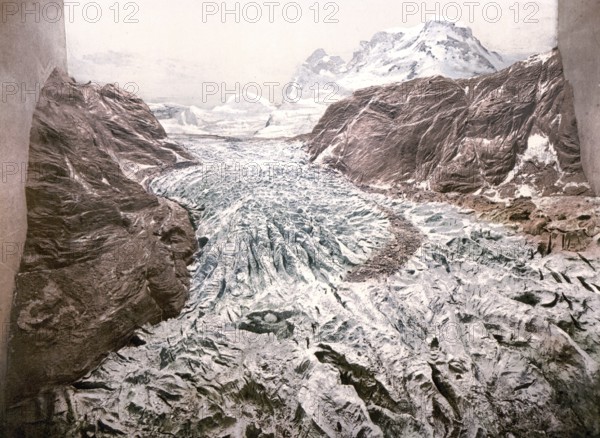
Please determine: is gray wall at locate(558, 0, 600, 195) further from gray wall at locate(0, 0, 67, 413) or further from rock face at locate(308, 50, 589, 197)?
gray wall at locate(0, 0, 67, 413)

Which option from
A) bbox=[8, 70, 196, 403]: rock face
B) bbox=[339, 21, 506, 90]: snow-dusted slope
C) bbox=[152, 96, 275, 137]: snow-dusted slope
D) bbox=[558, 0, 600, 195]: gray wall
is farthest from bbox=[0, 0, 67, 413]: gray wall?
bbox=[558, 0, 600, 195]: gray wall

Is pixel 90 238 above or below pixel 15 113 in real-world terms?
below

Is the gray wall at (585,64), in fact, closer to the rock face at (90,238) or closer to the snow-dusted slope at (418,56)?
the snow-dusted slope at (418,56)

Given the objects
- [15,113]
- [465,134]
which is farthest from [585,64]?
[15,113]

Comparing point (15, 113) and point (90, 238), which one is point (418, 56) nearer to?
point (90, 238)

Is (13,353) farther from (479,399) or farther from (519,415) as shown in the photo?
(519,415)

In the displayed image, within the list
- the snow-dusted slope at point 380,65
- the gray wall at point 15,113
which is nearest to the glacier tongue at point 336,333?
the snow-dusted slope at point 380,65
